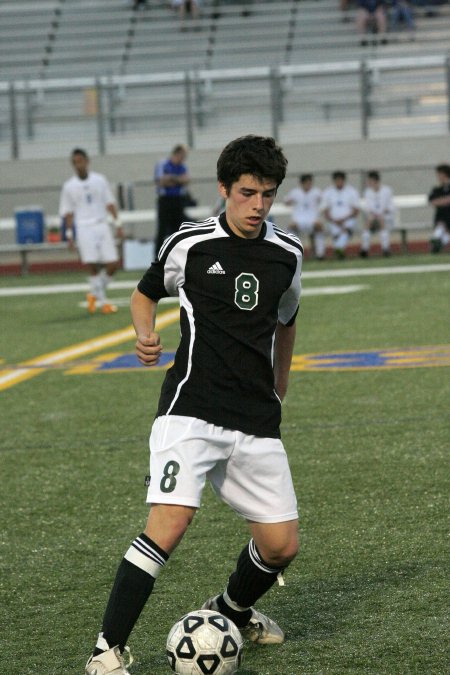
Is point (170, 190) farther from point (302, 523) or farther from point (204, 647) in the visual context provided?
point (204, 647)

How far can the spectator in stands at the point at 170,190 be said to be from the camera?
66.1ft

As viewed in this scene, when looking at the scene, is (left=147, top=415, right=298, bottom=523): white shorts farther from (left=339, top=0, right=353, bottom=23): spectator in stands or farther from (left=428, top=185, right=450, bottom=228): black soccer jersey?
(left=339, top=0, right=353, bottom=23): spectator in stands

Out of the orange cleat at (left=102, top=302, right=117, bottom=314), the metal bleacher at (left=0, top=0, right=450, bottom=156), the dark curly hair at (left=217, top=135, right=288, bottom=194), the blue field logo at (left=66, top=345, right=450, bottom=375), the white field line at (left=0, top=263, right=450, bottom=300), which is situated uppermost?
the metal bleacher at (left=0, top=0, right=450, bottom=156)

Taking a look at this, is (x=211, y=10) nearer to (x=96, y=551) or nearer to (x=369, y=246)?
(x=369, y=246)

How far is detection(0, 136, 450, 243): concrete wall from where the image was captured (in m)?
24.8

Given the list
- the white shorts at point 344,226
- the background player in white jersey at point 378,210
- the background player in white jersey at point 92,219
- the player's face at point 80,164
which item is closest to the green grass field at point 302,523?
the background player in white jersey at point 92,219

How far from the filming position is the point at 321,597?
4852mm

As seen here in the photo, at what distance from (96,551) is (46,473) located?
1.69 meters

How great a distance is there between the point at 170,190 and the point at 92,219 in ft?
16.2

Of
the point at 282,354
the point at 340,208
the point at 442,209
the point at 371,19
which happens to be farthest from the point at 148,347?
the point at 371,19

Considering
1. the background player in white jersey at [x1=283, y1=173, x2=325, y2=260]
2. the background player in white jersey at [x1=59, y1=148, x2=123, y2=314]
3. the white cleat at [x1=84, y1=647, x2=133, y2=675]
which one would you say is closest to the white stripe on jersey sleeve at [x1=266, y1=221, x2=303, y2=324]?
the white cleat at [x1=84, y1=647, x2=133, y2=675]

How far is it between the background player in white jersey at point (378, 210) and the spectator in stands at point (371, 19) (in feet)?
21.4

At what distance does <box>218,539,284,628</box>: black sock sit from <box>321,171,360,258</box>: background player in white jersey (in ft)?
60.6

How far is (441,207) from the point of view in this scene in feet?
73.3
